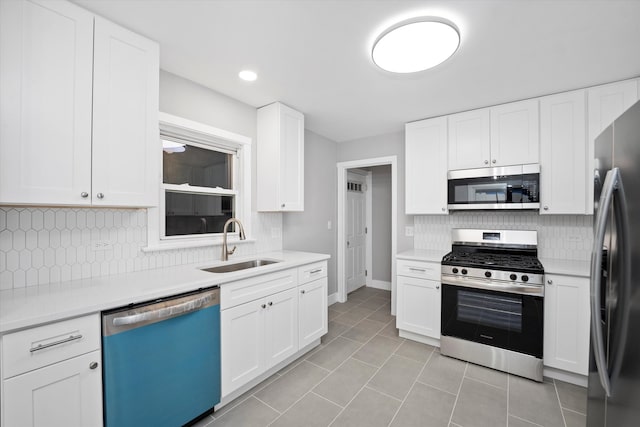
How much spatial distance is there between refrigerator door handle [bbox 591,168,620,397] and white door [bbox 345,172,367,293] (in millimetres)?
3474

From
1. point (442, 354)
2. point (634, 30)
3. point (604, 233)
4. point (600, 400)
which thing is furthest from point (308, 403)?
point (634, 30)

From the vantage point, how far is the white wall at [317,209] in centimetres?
349

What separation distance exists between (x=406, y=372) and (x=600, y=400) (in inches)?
56.8

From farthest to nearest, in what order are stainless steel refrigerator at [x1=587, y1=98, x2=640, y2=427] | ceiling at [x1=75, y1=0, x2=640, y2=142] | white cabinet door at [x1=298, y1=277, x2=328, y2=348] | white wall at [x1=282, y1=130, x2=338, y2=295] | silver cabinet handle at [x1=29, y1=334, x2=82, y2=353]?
white wall at [x1=282, y1=130, x2=338, y2=295] < white cabinet door at [x1=298, y1=277, x2=328, y2=348] < ceiling at [x1=75, y1=0, x2=640, y2=142] < silver cabinet handle at [x1=29, y1=334, x2=82, y2=353] < stainless steel refrigerator at [x1=587, y1=98, x2=640, y2=427]

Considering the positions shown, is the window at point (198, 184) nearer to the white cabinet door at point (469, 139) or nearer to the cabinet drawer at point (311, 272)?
the cabinet drawer at point (311, 272)

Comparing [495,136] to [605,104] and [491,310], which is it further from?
[491,310]

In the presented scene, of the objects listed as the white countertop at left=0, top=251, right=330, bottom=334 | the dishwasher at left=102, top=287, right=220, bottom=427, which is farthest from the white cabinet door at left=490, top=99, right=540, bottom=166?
the dishwasher at left=102, top=287, right=220, bottom=427

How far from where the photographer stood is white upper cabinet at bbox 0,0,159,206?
50.9 inches

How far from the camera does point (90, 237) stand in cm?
177

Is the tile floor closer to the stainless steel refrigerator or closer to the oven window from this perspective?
the oven window

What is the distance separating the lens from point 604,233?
1.06 metres

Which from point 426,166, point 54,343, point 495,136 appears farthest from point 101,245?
point 495,136

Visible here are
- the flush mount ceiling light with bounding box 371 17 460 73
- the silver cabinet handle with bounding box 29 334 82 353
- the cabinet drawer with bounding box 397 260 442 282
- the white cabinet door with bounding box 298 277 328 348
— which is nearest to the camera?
the silver cabinet handle with bounding box 29 334 82 353

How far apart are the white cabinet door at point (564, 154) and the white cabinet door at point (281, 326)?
100 inches
